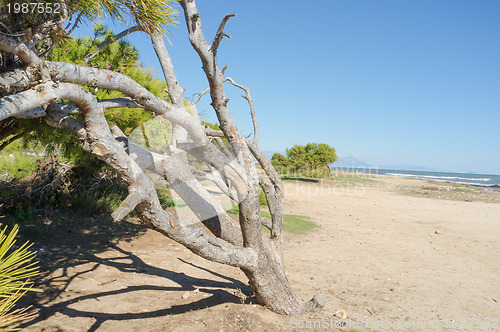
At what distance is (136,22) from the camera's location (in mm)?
2639

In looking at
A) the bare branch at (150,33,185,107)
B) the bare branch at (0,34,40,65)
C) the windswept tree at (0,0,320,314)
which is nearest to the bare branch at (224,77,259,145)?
Answer: the windswept tree at (0,0,320,314)

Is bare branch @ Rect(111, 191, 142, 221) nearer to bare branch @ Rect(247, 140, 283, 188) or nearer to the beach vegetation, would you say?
bare branch @ Rect(247, 140, 283, 188)

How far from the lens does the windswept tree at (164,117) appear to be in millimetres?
2152

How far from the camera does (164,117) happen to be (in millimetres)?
3092

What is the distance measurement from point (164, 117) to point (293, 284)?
358 centimetres

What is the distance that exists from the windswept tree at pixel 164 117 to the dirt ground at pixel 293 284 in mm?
781

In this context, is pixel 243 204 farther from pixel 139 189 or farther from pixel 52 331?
pixel 52 331

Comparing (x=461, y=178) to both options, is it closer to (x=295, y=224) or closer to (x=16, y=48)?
(x=295, y=224)

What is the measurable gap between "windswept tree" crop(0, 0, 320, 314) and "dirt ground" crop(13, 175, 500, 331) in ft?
2.56

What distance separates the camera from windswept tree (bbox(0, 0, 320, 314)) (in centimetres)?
215

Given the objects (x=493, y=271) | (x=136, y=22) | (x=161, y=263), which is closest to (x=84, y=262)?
(x=161, y=263)

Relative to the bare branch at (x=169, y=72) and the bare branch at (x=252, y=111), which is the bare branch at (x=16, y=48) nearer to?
the bare branch at (x=169, y=72)

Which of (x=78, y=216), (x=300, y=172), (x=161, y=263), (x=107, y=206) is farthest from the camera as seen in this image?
(x=300, y=172)

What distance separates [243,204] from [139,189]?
4.33ft
